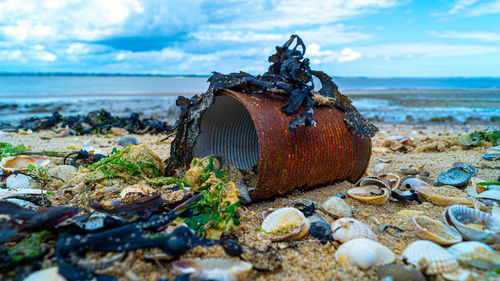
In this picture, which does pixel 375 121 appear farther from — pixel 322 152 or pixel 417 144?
pixel 322 152

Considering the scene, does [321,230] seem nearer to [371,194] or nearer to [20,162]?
[371,194]

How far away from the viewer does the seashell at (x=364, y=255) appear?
1.91 metres

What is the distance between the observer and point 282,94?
315 cm

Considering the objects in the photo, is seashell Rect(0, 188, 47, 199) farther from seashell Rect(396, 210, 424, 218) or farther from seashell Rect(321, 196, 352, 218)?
seashell Rect(396, 210, 424, 218)

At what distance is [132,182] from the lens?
321cm

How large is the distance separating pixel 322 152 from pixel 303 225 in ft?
3.27

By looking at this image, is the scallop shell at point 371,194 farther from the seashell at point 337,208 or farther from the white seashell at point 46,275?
the white seashell at point 46,275

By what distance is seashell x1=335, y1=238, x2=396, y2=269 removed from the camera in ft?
6.27

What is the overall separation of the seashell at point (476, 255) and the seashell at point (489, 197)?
3.50ft

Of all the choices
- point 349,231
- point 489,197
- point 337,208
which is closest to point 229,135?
point 337,208

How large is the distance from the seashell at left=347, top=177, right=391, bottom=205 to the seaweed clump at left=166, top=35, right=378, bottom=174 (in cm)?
50

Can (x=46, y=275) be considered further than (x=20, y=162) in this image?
No

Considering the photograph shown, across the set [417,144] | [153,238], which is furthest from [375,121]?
[153,238]

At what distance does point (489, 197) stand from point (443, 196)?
1.15ft
